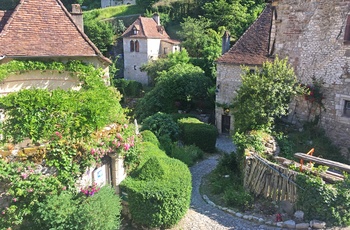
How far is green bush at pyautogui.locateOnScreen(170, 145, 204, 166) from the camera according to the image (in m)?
14.7

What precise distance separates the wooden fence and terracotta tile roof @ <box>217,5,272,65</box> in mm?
9252

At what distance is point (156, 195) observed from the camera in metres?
8.48

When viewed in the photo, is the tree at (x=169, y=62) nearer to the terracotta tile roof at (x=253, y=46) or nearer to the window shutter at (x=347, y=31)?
the terracotta tile roof at (x=253, y=46)

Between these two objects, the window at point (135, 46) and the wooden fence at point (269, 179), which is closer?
the wooden fence at point (269, 179)

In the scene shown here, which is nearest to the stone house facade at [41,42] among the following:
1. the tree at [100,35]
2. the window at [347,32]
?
the window at [347,32]

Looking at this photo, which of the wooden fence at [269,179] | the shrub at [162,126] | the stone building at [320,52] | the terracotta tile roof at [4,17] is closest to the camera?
the wooden fence at [269,179]

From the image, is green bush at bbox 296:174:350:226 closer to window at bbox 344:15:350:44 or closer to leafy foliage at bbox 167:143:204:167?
window at bbox 344:15:350:44

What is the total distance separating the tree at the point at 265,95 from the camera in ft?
39.9

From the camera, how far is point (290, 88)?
1263cm

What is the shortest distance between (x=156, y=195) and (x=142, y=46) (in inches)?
1190

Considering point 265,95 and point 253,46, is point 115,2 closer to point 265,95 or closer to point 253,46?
point 253,46

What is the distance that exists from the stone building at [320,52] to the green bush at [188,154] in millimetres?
4839

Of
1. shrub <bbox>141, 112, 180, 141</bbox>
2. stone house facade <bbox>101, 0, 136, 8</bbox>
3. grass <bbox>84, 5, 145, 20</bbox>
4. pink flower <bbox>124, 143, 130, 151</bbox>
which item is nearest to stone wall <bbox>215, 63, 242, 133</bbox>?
shrub <bbox>141, 112, 180, 141</bbox>

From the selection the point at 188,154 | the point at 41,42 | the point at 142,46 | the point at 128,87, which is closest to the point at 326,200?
the point at 188,154
